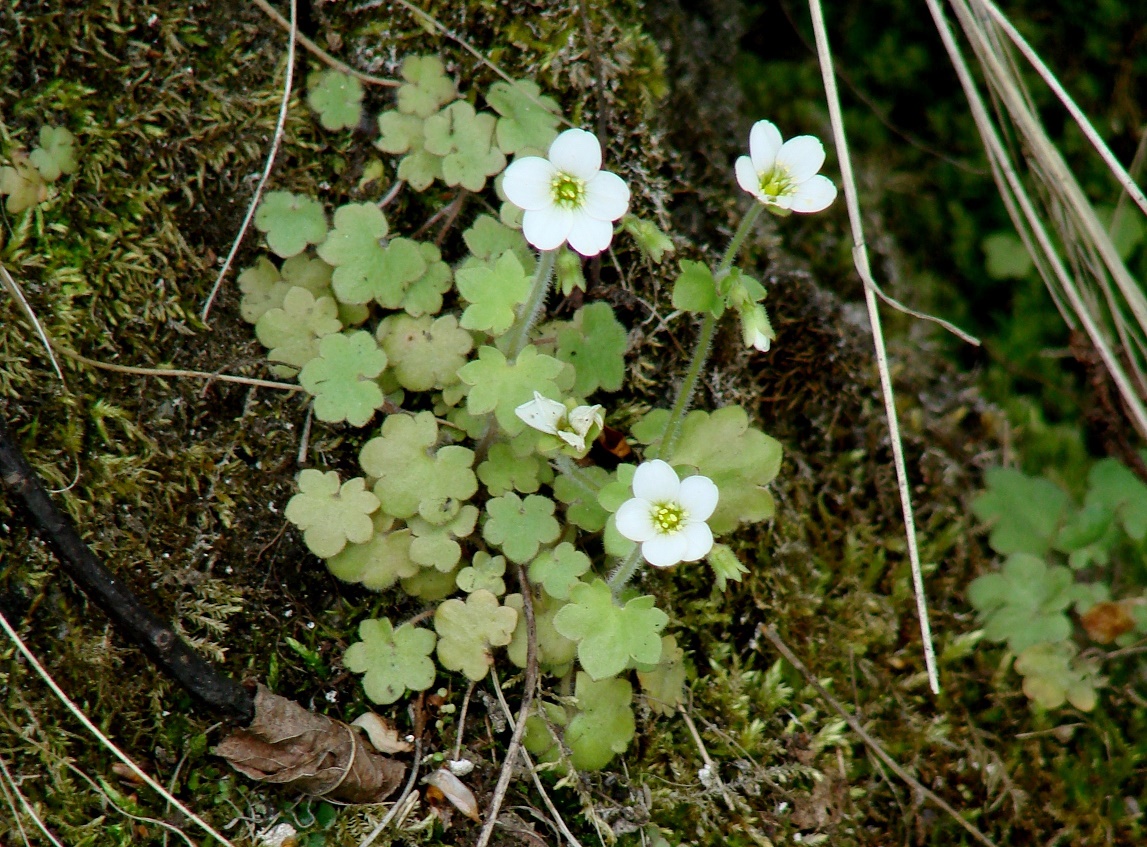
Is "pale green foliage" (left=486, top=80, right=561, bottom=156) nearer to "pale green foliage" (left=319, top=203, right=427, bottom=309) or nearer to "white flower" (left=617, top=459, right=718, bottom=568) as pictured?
"pale green foliage" (left=319, top=203, right=427, bottom=309)

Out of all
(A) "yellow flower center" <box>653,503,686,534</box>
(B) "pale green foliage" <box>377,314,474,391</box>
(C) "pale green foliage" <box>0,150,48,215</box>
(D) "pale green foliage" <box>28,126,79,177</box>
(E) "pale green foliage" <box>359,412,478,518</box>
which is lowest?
(E) "pale green foliage" <box>359,412,478,518</box>

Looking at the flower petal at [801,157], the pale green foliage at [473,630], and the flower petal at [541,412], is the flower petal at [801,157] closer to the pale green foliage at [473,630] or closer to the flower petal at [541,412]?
the flower petal at [541,412]

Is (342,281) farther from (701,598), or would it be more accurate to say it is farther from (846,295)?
(846,295)

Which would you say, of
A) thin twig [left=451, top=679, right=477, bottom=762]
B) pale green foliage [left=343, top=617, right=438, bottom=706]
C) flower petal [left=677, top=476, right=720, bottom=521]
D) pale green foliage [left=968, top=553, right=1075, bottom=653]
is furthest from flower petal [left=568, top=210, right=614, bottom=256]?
pale green foliage [left=968, top=553, right=1075, bottom=653]

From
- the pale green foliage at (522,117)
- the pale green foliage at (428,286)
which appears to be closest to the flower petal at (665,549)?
the pale green foliage at (428,286)

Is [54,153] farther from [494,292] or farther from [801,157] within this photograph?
[801,157]

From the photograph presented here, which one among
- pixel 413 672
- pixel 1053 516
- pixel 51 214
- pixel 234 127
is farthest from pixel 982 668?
pixel 51 214

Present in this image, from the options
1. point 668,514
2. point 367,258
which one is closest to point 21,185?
point 367,258
